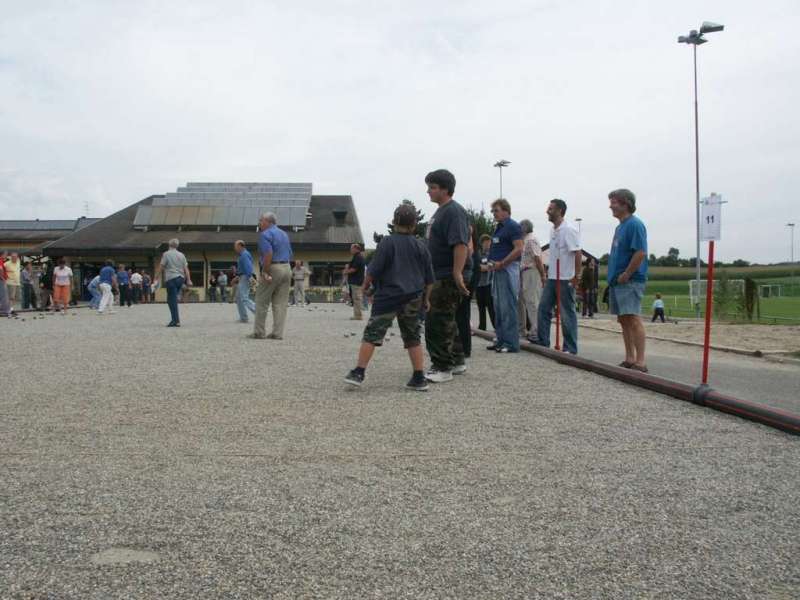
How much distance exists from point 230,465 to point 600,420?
2.43 metres

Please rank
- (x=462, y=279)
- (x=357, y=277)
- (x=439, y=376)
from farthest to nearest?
(x=357, y=277), (x=462, y=279), (x=439, y=376)

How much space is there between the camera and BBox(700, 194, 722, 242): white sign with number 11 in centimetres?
599

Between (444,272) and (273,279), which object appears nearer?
(444,272)

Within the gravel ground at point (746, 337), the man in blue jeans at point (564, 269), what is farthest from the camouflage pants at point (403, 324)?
the gravel ground at point (746, 337)

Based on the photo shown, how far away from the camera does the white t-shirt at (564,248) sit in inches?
345

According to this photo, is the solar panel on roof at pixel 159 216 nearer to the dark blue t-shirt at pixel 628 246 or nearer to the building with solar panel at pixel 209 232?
the building with solar panel at pixel 209 232

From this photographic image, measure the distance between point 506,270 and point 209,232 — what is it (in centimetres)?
3947

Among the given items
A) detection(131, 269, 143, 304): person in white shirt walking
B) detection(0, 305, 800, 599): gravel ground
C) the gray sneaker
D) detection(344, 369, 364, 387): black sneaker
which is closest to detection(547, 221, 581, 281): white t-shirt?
the gray sneaker

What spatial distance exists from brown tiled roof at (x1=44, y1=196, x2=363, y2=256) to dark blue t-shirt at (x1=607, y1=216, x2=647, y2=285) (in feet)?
119

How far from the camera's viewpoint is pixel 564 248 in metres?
8.87

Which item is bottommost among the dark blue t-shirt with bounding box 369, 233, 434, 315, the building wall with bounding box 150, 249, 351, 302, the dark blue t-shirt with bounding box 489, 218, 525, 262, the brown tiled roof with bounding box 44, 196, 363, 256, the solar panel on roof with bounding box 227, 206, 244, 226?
the dark blue t-shirt with bounding box 369, 233, 434, 315

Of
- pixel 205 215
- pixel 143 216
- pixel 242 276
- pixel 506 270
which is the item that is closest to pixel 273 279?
pixel 506 270

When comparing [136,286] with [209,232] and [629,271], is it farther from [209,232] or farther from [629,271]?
[629,271]

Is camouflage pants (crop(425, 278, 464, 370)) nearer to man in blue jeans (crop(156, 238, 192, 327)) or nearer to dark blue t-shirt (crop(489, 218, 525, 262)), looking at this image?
dark blue t-shirt (crop(489, 218, 525, 262))
